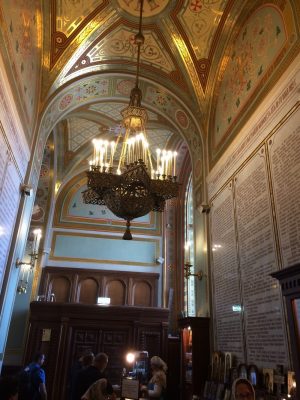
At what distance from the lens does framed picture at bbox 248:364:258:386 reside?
13.6 feet

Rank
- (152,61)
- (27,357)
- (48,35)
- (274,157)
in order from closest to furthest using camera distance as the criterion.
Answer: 1. (274,157)
2. (48,35)
3. (152,61)
4. (27,357)

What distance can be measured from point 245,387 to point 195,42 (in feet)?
21.7

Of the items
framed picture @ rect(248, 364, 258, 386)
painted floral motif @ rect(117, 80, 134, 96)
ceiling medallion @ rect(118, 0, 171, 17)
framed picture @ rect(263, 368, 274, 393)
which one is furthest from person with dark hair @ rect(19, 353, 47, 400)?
ceiling medallion @ rect(118, 0, 171, 17)

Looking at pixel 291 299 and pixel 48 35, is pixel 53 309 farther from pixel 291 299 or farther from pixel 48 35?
pixel 291 299

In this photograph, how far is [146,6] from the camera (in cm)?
679

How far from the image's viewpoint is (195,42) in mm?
7242

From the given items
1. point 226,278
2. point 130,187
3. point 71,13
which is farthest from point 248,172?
point 71,13

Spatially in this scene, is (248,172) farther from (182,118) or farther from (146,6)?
(146,6)

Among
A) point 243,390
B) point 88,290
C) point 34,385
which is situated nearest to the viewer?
point 243,390

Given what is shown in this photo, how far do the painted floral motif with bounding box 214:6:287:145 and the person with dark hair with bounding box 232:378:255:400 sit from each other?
424 centimetres

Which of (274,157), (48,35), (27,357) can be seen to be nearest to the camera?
(274,157)

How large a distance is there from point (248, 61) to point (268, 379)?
493 centimetres

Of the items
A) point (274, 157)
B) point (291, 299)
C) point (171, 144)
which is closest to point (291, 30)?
point (274, 157)

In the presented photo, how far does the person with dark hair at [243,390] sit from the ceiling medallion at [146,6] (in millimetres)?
6693
